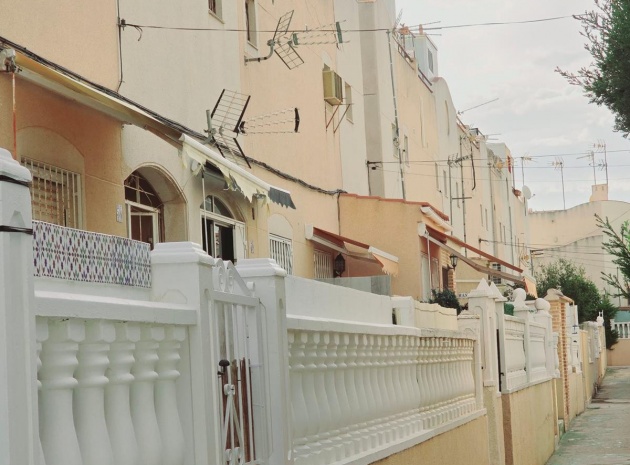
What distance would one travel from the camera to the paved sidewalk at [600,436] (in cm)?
1762

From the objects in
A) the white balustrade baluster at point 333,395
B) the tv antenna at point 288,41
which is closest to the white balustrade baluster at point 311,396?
the white balustrade baluster at point 333,395

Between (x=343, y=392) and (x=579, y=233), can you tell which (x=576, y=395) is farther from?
(x=579, y=233)

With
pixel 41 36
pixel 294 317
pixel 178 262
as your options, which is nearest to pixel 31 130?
pixel 41 36

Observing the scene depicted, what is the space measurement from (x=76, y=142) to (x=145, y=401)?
8.41 m

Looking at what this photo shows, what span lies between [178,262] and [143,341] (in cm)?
50

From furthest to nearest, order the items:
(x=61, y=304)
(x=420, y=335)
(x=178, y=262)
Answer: (x=420, y=335) → (x=178, y=262) → (x=61, y=304)

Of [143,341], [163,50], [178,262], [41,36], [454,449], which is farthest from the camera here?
[163,50]

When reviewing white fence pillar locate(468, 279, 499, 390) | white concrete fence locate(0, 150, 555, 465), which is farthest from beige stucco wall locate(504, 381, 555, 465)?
white concrete fence locate(0, 150, 555, 465)

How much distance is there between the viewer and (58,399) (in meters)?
3.48

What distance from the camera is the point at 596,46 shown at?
36.3 ft

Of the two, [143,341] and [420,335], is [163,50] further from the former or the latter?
[143,341]

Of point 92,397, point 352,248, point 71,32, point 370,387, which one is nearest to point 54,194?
point 71,32

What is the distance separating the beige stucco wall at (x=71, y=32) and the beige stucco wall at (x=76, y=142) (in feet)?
1.41

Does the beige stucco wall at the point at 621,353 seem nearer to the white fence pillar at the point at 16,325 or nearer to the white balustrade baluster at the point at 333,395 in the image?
the white balustrade baluster at the point at 333,395
